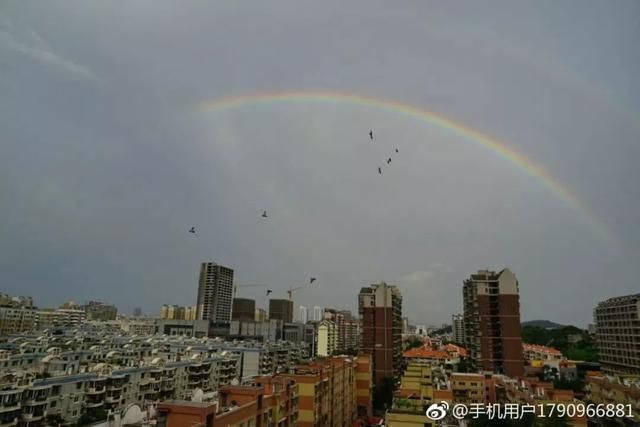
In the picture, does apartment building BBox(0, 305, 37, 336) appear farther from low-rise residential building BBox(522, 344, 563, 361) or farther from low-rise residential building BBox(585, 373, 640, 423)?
low-rise residential building BBox(522, 344, 563, 361)

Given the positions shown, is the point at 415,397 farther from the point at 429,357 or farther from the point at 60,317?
the point at 60,317

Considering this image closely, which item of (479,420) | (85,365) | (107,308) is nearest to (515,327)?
(479,420)

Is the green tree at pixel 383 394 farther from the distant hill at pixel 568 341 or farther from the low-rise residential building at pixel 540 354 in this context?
the distant hill at pixel 568 341

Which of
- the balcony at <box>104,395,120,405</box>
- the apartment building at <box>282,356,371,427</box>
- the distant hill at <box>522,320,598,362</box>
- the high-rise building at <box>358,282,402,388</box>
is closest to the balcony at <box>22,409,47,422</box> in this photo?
Result: the balcony at <box>104,395,120,405</box>

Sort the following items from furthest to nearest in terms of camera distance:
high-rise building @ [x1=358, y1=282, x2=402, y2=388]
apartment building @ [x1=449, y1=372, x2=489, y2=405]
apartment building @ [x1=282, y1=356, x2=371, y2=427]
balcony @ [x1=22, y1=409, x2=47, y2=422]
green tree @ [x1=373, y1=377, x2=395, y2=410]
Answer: high-rise building @ [x1=358, y1=282, x2=402, y2=388]
green tree @ [x1=373, y1=377, x2=395, y2=410]
apartment building @ [x1=449, y1=372, x2=489, y2=405]
balcony @ [x1=22, y1=409, x2=47, y2=422]
apartment building @ [x1=282, y1=356, x2=371, y2=427]

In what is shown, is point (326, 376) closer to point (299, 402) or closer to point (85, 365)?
point (299, 402)

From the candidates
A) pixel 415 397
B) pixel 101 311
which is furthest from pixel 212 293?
pixel 415 397

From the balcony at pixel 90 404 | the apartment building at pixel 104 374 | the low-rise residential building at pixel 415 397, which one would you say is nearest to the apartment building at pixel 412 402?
the low-rise residential building at pixel 415 397
